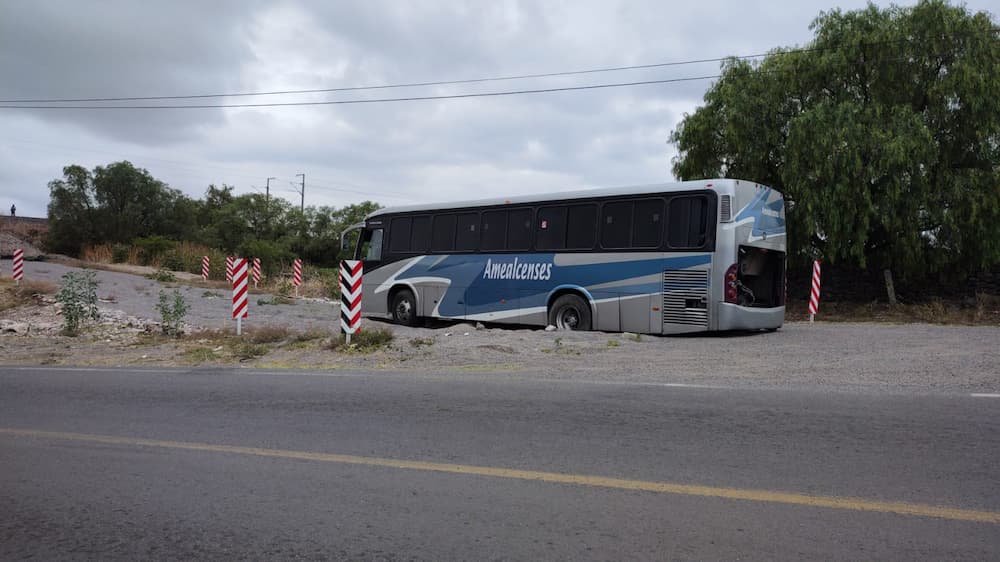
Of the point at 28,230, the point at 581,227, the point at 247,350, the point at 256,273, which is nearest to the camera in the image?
the point at 247,350

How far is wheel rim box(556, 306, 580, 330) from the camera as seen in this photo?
16.7 m

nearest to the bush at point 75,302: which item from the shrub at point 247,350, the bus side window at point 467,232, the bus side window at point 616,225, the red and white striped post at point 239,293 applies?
the red and white striped post at point 239,293

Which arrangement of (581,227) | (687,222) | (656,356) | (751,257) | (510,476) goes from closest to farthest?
1. (510,476)
2. (656,356)
3. (687,222)
4. (751,257)
5. (581,227)

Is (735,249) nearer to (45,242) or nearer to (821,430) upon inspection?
(821,430)

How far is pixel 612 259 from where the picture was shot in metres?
16.2

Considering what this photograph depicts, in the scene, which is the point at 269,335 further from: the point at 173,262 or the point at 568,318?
the point at 173,262

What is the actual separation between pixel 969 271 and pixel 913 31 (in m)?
8.58

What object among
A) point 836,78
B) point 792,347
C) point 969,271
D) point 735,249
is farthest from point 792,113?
point 792,347

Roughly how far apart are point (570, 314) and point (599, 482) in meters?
12.1

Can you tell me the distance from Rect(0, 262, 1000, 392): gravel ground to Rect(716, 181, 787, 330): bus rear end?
1.62 feet

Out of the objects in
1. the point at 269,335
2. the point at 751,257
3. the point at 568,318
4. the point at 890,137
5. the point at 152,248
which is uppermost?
the point at 890,137

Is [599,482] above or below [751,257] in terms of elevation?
below

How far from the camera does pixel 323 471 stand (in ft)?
17.3

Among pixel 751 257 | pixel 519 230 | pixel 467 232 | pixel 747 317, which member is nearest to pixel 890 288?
pixel 751 257
